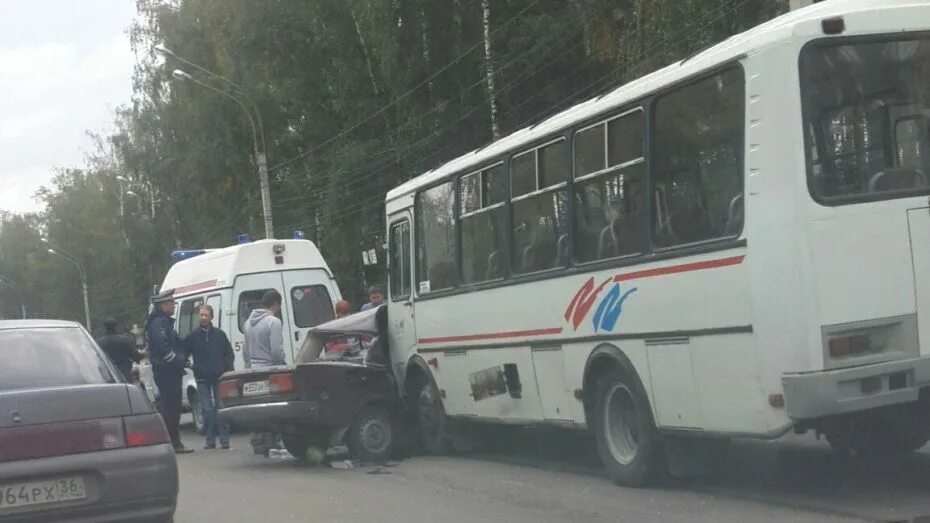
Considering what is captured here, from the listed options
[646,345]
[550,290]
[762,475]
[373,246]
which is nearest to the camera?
[646,345]

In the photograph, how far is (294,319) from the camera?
67.5ft

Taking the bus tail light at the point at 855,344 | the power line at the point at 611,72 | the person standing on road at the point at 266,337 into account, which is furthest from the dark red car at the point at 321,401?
the power line at the point at 611,72

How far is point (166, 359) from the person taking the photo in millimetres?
16703

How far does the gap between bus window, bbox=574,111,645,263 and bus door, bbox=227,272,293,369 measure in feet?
32.5

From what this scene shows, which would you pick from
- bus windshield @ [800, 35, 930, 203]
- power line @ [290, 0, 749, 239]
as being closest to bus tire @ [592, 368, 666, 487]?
bus windshield @ [800, 35, 930, 203]

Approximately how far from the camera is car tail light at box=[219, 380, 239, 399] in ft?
46.6

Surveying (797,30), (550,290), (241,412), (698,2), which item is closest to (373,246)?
(698,2)

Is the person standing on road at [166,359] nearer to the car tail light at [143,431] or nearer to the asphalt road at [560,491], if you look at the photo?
the asphalt road at [560,491]

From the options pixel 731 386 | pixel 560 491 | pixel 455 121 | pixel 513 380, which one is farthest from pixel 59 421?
pixel 455 121

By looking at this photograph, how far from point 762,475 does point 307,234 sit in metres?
36.8

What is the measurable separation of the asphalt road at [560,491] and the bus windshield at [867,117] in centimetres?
209

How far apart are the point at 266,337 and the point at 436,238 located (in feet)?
10.5

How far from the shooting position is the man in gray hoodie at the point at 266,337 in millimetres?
16328

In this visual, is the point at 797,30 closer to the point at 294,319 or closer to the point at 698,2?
the point at 294,319
